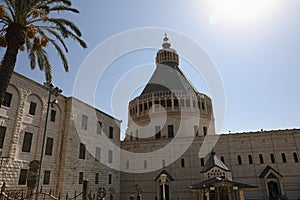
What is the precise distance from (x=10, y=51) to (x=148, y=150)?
72.6 feet

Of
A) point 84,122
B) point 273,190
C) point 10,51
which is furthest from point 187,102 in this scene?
point 10,51

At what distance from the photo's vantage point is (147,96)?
1423 inches

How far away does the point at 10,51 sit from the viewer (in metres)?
11.2

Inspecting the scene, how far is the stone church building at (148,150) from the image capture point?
19.3 m

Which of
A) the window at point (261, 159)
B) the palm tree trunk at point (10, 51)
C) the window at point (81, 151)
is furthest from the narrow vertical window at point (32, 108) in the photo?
the window at point (261, 159)

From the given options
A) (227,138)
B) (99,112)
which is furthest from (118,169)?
(227,138)

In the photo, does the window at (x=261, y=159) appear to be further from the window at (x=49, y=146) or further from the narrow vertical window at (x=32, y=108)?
the narrow vertical window at (x=32, y=108)

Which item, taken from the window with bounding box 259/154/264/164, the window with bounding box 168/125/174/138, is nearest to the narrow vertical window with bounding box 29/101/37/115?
the window with bounding box 168/125/174/138

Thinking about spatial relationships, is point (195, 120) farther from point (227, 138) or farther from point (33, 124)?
point (33, 124)

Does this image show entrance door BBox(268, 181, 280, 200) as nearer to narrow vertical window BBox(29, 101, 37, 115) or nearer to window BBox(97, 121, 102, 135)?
window BBox(97, 121, 102, 135)

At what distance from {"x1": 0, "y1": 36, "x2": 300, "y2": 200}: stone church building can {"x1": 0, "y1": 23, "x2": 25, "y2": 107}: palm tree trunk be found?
8328 mm

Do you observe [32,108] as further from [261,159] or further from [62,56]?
[261,159]

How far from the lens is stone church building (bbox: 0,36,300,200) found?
19.3 metres

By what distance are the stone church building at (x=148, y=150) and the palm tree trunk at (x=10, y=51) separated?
8.33m
